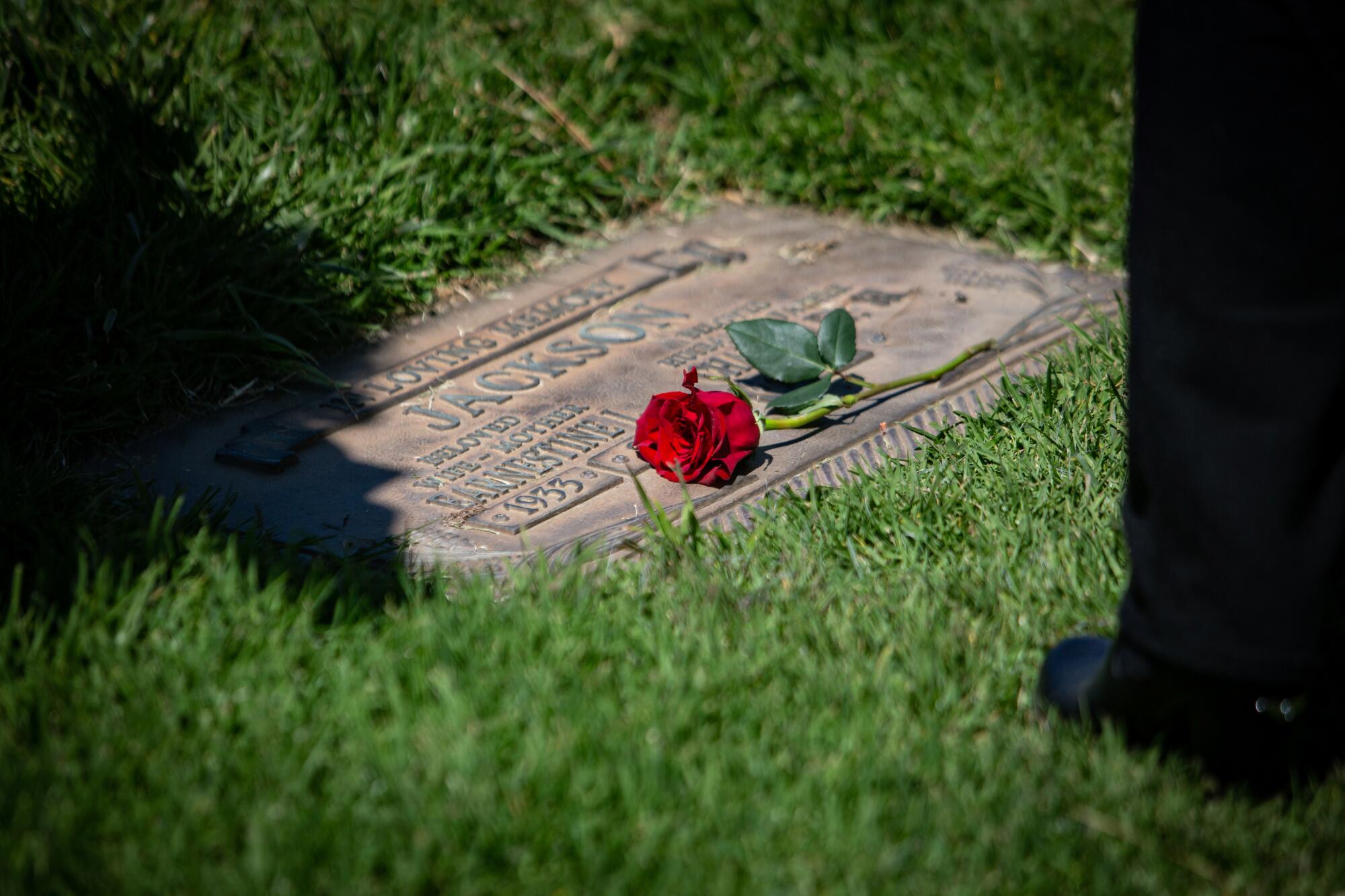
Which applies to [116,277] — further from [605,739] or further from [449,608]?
[605,739]

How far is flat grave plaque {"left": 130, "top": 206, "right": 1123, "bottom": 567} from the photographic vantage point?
2291 mm

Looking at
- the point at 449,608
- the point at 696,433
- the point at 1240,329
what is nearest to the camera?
the point at 1240,329

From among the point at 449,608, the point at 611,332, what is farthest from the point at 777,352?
the point at 449,608

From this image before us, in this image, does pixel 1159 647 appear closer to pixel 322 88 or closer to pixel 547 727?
pixel 547 727

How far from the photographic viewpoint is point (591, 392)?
272cm

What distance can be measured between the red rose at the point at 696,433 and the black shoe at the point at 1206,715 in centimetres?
81

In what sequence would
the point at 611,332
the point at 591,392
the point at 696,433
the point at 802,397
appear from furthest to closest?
the point at 611,332, the point at 591,392, the point at 802,397, the point at 696,433

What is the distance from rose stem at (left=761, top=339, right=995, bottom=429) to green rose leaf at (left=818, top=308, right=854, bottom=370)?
83 millimetres

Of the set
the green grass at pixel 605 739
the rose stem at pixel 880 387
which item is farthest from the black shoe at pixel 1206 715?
the rose stem at pixel 880 387

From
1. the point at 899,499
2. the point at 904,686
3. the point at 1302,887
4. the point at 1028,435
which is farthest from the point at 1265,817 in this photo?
the point at 1028,435

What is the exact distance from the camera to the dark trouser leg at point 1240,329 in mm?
1304

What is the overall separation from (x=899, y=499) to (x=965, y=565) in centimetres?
23

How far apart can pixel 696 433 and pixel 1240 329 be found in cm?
108

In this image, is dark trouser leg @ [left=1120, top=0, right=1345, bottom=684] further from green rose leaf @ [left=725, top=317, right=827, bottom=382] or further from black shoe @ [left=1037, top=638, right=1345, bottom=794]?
green rose leaf @ [left=725, top=317, right=827, bottom=382]
